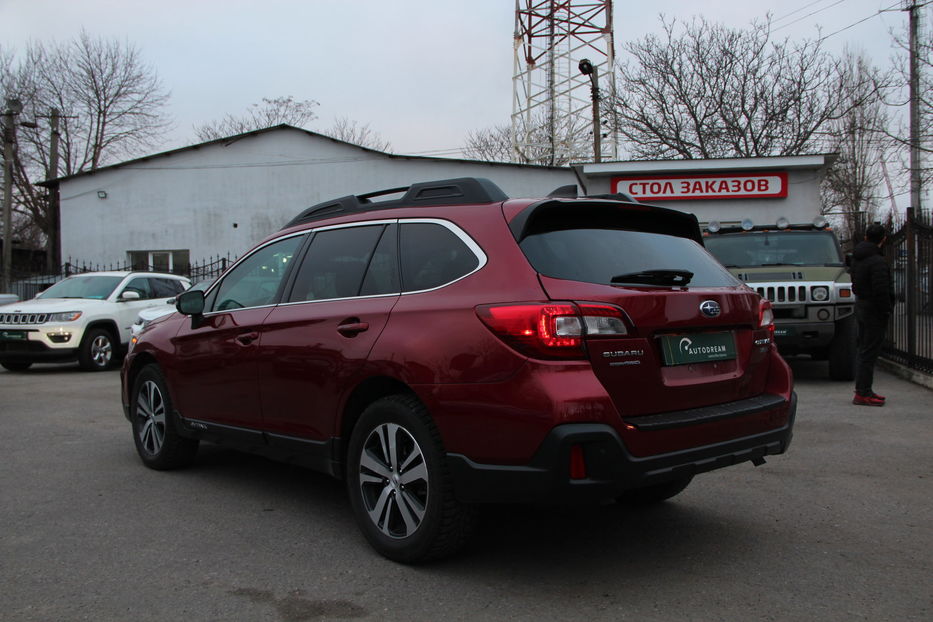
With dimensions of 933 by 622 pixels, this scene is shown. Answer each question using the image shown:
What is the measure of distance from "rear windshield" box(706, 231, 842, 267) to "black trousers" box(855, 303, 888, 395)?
2420 mm

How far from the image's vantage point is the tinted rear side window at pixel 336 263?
4.20 meters

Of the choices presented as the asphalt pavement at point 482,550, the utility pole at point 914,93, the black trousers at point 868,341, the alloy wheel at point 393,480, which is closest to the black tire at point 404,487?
the alloy wheel at point 393,480

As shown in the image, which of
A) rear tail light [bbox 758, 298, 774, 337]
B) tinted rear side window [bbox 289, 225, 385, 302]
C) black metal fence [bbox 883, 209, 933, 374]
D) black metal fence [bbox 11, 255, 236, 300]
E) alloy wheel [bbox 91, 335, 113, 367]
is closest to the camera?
rear tail light [bbox 758, 298, 774, 337]

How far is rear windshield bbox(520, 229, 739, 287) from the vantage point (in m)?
3.45

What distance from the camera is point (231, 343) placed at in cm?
487

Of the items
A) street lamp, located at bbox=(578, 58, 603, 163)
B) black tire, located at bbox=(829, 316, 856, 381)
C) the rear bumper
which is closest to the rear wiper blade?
the rear bumper

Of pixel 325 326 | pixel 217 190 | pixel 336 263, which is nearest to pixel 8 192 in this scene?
pixel 217 190

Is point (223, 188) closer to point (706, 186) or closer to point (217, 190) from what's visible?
point (217, 190)

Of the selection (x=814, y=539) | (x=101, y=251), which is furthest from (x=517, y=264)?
(x=101, y=251)

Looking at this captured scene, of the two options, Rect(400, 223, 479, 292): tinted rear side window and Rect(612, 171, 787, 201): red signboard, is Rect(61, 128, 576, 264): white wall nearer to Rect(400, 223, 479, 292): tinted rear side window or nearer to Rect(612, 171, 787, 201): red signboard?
Rect(612, 171, 787, 201): red signboard

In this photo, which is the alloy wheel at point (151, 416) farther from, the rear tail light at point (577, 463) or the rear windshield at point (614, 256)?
the rear tail light at point (577, 463)

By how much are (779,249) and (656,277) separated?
8.05m

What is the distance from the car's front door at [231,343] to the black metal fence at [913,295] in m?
8.06

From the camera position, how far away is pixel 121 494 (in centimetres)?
505
